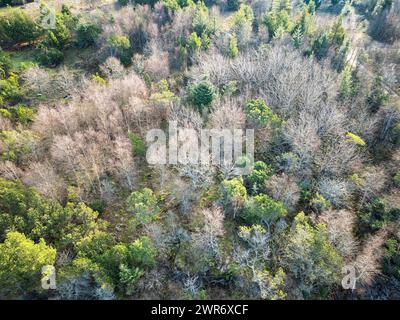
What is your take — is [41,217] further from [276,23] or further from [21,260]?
[276,23]

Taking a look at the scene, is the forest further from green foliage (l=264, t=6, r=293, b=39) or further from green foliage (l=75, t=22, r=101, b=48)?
green foliage (l=264, t=6, r=293, b=39)

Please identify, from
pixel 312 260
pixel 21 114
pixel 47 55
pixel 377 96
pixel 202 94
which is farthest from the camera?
pixel 47 55

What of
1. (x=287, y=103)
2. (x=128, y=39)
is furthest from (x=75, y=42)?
(x=287, y=103)

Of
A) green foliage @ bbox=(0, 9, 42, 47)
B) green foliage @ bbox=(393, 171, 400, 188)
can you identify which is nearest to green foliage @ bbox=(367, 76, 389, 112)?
green foliage @ bbox=(393, 171, 400, 188)

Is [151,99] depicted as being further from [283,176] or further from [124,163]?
[283,176]

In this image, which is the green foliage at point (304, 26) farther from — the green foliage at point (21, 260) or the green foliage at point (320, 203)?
the green foliage at point (21, 260)

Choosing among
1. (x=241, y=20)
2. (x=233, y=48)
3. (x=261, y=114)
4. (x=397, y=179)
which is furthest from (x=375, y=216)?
(x=241, y=20)
